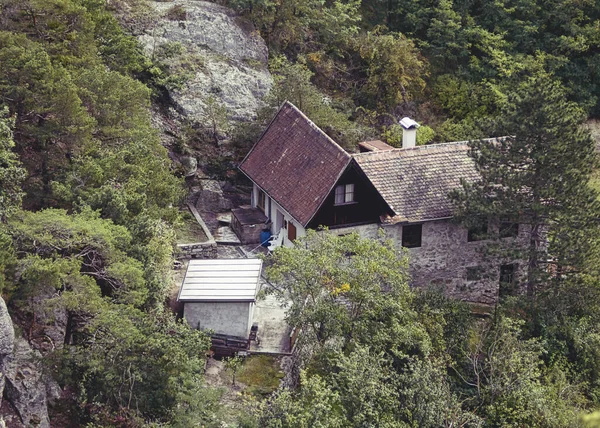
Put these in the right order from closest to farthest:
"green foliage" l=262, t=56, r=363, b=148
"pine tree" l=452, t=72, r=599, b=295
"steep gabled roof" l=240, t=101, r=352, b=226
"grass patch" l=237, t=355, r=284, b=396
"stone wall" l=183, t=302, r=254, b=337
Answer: "grass patch" l=237, t=355, r=284, b=396 < "stone wall" l=183, t=302, r=254, b=337 < "pine tree" l=452, t=72, r=599, b=295 < "steep gabled roof" l=240, t=101, r=352, b=226 < "green foliage" l=262, t=56, r=363, b=148

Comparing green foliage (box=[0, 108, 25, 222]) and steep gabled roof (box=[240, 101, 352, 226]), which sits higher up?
steep gabled roof (box=[240, 101, 352, 226])

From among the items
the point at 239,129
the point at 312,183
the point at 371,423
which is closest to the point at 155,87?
the point at 239,129

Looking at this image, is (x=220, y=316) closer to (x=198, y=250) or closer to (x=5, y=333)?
(x=198, y=250)

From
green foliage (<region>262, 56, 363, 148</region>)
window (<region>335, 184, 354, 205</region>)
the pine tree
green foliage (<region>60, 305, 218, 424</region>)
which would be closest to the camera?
green foliage (<region>60, 305, 218, 424</region>)

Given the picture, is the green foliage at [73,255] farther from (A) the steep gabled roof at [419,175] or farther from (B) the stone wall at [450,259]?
(B) the stone wall at [450,259]

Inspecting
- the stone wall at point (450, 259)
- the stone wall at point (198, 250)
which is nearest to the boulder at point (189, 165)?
the stone wall at point (198, 250)

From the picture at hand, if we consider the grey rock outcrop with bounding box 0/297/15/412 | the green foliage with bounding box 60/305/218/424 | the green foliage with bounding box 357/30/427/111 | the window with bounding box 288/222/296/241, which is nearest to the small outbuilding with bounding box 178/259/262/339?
the window with bounding box 288/222/296/241

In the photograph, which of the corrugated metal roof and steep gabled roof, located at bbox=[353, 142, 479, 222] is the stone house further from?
the corrugated metal roof

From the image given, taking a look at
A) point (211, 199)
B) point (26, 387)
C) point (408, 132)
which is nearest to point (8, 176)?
point (26, 387)

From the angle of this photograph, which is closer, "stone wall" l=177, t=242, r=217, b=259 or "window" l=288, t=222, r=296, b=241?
"stone wall" l=177, t=242, r=217, b=259
